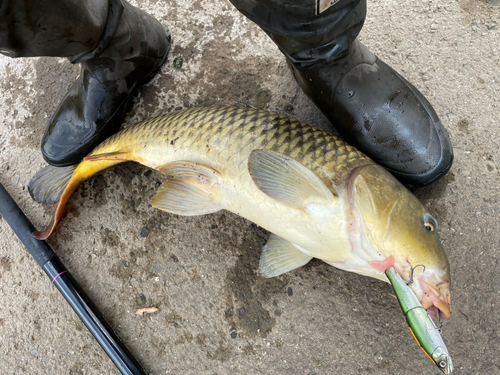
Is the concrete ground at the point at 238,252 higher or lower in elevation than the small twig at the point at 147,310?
higher

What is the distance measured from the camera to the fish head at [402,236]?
1.33 meters

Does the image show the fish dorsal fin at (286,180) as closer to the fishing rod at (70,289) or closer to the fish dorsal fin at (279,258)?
the fish dorsal fin at (279,258)

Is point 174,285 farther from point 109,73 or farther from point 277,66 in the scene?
point 277,66

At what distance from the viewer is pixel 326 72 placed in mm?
1711

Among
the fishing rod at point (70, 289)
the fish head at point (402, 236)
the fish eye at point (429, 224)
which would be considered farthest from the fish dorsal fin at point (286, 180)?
the fishing rod at point (70, 289)

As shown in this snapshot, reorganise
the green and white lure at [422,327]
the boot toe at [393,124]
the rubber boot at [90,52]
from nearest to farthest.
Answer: the green and white lure at [422,327], the rubber boot at [90,52], the boot toe at [393,124]

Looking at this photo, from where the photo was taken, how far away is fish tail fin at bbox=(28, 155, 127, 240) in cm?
199

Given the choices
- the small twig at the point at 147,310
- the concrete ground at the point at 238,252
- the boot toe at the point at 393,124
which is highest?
the boot toe at the point at 393,124

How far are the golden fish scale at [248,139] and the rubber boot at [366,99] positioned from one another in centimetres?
20

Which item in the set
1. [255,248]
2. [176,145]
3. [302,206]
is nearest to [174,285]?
[255,248]

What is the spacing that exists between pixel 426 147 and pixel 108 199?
1.82 meters

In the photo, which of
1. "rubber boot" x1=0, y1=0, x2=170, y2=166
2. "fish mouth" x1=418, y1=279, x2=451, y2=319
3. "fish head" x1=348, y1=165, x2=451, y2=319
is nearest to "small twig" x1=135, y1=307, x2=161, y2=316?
"rubber boot" x1=0, y1=0, x2=170, y2=166

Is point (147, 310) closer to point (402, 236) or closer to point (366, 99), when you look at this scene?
point (402, 236)

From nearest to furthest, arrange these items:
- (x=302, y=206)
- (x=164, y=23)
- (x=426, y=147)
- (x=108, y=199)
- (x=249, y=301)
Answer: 1. (x=302, y=206)
2. (x=426, y=147)
3. (x=249, y=301)
4. (x=108, y=199)
5. (x=164, y=23)
